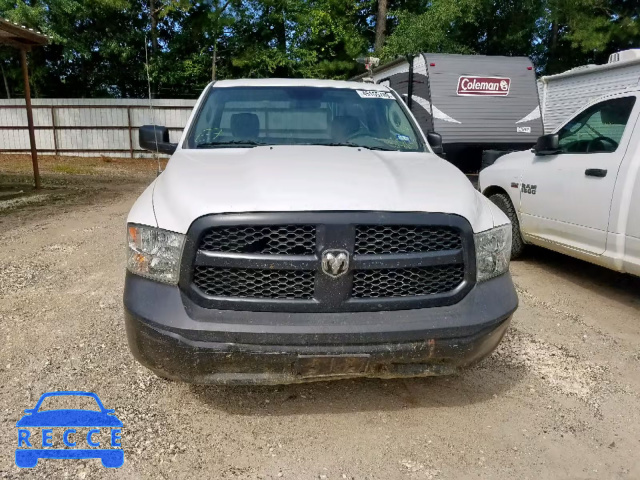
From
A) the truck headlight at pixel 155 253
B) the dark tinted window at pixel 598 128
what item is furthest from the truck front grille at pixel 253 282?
the dark tinted window at pixel 598 128

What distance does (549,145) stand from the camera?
5.13m

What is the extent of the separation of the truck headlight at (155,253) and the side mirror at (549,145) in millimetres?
4060

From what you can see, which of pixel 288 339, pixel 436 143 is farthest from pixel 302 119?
pixel 288 339

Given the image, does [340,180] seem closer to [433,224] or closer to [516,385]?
[433,224]

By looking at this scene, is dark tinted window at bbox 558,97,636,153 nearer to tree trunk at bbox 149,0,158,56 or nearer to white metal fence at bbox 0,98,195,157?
white metal fence at bbox 0,98,195,157

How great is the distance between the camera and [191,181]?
273 cm

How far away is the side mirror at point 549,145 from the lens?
5.12m

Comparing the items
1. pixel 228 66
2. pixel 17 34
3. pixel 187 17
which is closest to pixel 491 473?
pixel 17 34

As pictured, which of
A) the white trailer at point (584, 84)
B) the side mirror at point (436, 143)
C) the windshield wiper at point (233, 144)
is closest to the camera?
the windshield wiper at point (233, 144)

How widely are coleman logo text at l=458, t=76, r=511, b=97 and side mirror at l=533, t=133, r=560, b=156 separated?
4.65m

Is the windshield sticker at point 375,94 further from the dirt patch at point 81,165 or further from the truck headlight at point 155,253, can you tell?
the dirt patch at point 81,165

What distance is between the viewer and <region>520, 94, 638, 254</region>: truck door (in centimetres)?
456

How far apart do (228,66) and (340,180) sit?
866 inches

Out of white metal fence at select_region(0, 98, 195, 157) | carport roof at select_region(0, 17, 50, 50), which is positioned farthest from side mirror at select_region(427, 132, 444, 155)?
white metal fence at select_region(0, 98, 195, 157)
